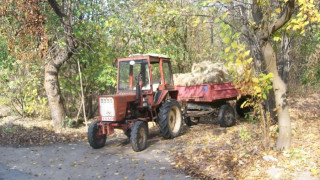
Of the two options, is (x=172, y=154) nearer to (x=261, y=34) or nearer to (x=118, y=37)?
(x=261, y=34)

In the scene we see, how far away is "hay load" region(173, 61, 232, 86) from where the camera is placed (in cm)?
983

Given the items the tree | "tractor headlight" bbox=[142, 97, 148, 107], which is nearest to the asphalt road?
"tractor headlight" bbox=[142, 97, 148, 107]

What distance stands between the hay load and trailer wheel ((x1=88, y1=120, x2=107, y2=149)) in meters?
3.66

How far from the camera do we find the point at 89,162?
654 centimetres

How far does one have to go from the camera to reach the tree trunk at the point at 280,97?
5.46 meters

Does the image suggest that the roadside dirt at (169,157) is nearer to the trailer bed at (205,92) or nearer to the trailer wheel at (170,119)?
the trailer wheel at (170,119)

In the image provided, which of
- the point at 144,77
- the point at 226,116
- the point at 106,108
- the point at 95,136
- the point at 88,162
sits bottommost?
the point at 88,162

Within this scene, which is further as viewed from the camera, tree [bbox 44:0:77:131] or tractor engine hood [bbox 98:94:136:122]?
tree [bbox 44:0:77:131]

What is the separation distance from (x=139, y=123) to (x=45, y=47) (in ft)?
14.5

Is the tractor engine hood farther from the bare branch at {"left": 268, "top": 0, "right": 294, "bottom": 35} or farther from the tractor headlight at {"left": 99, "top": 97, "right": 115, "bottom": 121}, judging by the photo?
the bare branch at {"left": 268, "top": 0, "right": 294, "bottom": 35}

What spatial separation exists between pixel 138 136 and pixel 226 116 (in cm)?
356

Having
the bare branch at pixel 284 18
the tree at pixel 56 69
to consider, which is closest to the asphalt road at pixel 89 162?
the tree at pixel 56 69

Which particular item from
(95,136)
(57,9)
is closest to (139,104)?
(95,136)

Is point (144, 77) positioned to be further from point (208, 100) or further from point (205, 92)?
point (208, 100)
